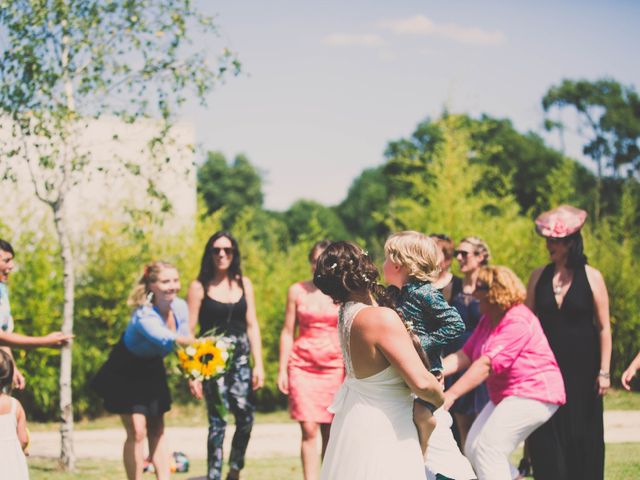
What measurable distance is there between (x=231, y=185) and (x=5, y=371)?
63021 mm

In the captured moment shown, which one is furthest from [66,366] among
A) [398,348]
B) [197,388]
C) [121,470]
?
[398,348]

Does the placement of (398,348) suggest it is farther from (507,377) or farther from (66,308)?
(66,308)

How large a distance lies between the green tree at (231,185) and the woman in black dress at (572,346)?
59949 millimetres

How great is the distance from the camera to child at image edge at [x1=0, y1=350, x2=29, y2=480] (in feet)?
17.6

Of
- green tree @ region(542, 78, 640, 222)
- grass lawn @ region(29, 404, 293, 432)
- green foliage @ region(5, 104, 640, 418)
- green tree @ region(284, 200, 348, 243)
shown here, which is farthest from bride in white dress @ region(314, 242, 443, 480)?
green tree @ region(284, 200, 348, 243)

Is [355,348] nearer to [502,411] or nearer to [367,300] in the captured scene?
[367,300]

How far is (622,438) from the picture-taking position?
35.2 feet

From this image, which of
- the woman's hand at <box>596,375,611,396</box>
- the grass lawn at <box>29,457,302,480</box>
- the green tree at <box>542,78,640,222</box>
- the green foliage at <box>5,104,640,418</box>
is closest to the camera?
the woman's hand at <box>596,375,611,396</box>

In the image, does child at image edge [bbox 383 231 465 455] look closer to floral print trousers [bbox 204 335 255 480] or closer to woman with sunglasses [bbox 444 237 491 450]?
woman with sunglasses [bbox 444 237 491 450]

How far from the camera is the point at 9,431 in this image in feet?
17.9

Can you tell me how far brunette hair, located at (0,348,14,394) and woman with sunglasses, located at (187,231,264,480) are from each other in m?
2.23

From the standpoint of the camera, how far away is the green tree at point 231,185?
67062 millimetres

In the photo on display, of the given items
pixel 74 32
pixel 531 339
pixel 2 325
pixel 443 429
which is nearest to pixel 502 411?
pixel 531 339

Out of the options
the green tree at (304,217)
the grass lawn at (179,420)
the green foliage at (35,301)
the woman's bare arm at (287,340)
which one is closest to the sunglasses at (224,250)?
the woman's bare arm at (287,340)
